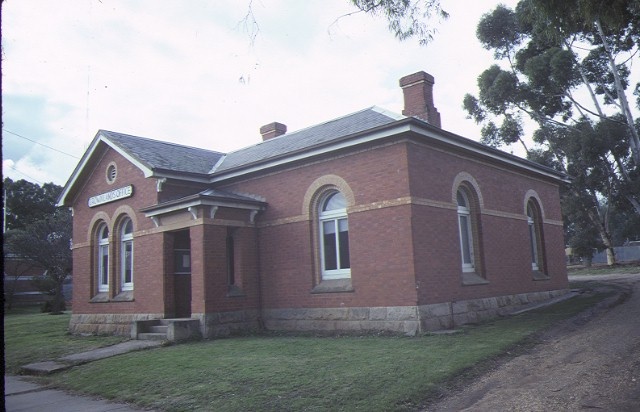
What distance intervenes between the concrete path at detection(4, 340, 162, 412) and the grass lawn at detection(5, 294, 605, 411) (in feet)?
0.96

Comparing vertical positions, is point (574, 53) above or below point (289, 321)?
above

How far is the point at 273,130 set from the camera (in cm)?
2222

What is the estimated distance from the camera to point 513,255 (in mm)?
16797

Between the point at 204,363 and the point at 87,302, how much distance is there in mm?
10461

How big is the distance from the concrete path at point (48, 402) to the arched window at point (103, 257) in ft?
27.6

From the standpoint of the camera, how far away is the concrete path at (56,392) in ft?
27.9

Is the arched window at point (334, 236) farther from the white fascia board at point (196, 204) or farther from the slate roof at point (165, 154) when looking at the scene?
the slate roof at point (165, 154)

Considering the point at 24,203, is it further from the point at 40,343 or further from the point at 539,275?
the point at 539,275

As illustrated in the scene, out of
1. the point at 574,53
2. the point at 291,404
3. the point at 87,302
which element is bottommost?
the point at 291,404

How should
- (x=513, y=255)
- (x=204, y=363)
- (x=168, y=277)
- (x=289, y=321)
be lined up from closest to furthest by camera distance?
(x=204, y=363) < (x=289, y=321) < (x=168, y=277) < (x=513, y=255)

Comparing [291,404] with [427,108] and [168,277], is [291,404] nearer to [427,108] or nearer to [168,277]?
[168,277]

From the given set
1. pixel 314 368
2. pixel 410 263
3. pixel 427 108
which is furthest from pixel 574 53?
pixel 314 368

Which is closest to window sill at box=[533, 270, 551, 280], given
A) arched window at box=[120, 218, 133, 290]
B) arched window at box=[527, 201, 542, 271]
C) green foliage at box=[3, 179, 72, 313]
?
arched window at box=[527, 201, 542, 271]

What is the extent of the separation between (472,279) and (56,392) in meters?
10.2
